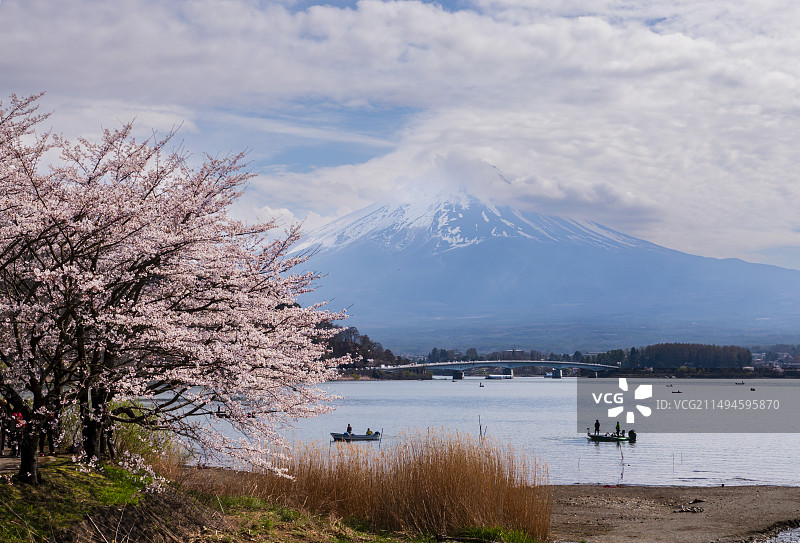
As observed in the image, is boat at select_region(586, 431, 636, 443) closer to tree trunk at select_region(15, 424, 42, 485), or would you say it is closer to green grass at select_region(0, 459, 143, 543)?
green grass at select_region(0, 459, 143, 543)

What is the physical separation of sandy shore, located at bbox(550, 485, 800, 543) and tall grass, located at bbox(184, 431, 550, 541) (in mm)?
4214

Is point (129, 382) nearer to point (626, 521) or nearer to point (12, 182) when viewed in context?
point (12, 182)

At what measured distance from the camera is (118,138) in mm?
13227

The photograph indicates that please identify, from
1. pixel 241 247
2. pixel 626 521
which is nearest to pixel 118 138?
pixel 241 247

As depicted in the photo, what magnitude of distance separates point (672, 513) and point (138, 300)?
850 inches

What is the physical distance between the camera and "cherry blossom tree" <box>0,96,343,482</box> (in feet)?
36.3

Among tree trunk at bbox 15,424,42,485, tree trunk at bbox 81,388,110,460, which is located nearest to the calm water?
tree trunk at bbox 81,388,110,460

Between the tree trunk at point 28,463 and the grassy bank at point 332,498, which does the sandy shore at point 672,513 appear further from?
the tree trunk at point 28,463

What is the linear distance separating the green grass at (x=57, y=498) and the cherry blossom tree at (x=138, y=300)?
0.38 meters

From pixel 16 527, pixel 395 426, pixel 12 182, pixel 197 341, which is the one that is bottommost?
pixel 395 426

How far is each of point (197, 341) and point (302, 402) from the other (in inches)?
116

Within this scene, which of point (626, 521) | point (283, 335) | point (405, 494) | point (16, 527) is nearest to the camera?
point (16, 527)

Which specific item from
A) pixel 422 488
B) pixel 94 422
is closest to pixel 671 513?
pixel 422 488

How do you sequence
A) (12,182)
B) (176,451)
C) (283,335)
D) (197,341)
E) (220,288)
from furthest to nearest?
(176,451) → (283,335) → (220,288) → (197,341) → (12,182)
